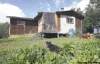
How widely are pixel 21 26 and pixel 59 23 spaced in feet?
17.2

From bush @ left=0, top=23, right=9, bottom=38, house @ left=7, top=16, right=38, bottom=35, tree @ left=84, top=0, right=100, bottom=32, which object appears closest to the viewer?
house @ left=7, top=16, right=38, bottom=35

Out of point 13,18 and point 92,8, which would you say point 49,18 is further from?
point 92,8

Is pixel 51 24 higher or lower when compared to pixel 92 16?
lower

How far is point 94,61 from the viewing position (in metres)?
5.04

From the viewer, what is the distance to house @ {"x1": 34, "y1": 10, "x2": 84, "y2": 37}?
36875mm

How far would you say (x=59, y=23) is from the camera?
37.5m

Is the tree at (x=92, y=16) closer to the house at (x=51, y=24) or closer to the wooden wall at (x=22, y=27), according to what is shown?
the house at (x=51, y=24)

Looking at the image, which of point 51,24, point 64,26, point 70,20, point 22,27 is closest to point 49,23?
point 51,24

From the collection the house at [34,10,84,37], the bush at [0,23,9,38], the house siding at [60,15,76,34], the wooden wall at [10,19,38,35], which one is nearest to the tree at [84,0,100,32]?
the bush at [0,23,9,38]

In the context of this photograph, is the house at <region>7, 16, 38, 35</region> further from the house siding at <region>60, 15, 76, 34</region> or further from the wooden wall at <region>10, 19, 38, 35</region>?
the house siding at <region>60, 15, 76, 34</region>

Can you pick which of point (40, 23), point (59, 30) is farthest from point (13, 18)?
point (59, 30)

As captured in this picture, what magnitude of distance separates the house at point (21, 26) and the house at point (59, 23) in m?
1.11

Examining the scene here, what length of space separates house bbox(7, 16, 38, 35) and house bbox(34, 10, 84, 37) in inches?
43.9

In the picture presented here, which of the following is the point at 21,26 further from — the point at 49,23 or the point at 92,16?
the point at 92,16
